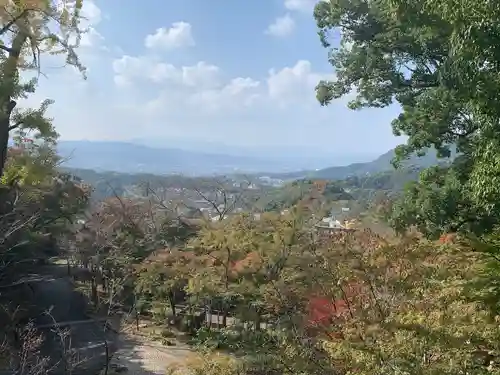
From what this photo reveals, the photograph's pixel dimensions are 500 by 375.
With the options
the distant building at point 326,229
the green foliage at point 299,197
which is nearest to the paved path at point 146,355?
the distant building at point 326,229

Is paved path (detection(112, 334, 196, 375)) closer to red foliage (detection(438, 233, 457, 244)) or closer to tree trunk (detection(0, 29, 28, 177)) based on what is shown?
red foliage (detection(438, 233, 457, 244))

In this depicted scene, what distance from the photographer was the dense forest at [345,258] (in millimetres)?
5145

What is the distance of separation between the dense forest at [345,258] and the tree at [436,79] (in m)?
0.02

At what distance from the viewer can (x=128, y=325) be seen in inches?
688

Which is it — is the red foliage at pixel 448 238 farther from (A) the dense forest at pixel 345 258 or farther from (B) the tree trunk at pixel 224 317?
(B) the tree trunk at pixel 224 317

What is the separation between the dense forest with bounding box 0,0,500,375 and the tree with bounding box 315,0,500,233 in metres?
0.02

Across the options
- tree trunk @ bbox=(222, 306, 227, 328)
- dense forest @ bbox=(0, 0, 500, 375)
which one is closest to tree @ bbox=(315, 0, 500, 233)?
dense forest @ bbox=(0, 0, 500, 375)

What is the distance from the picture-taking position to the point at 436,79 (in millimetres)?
9273

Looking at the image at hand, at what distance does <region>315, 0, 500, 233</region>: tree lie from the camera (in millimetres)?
4973

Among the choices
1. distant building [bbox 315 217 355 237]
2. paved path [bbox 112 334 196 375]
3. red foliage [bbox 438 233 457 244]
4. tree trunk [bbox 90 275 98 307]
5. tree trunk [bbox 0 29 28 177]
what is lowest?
paved path [bbox 112 334 196 375]

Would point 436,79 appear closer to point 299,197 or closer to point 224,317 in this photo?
point 224,317

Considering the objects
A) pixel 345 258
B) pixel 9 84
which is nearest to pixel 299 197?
pixel 345 258

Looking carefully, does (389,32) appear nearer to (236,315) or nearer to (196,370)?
(196,370)

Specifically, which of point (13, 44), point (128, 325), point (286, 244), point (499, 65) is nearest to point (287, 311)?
point (286, 244)
